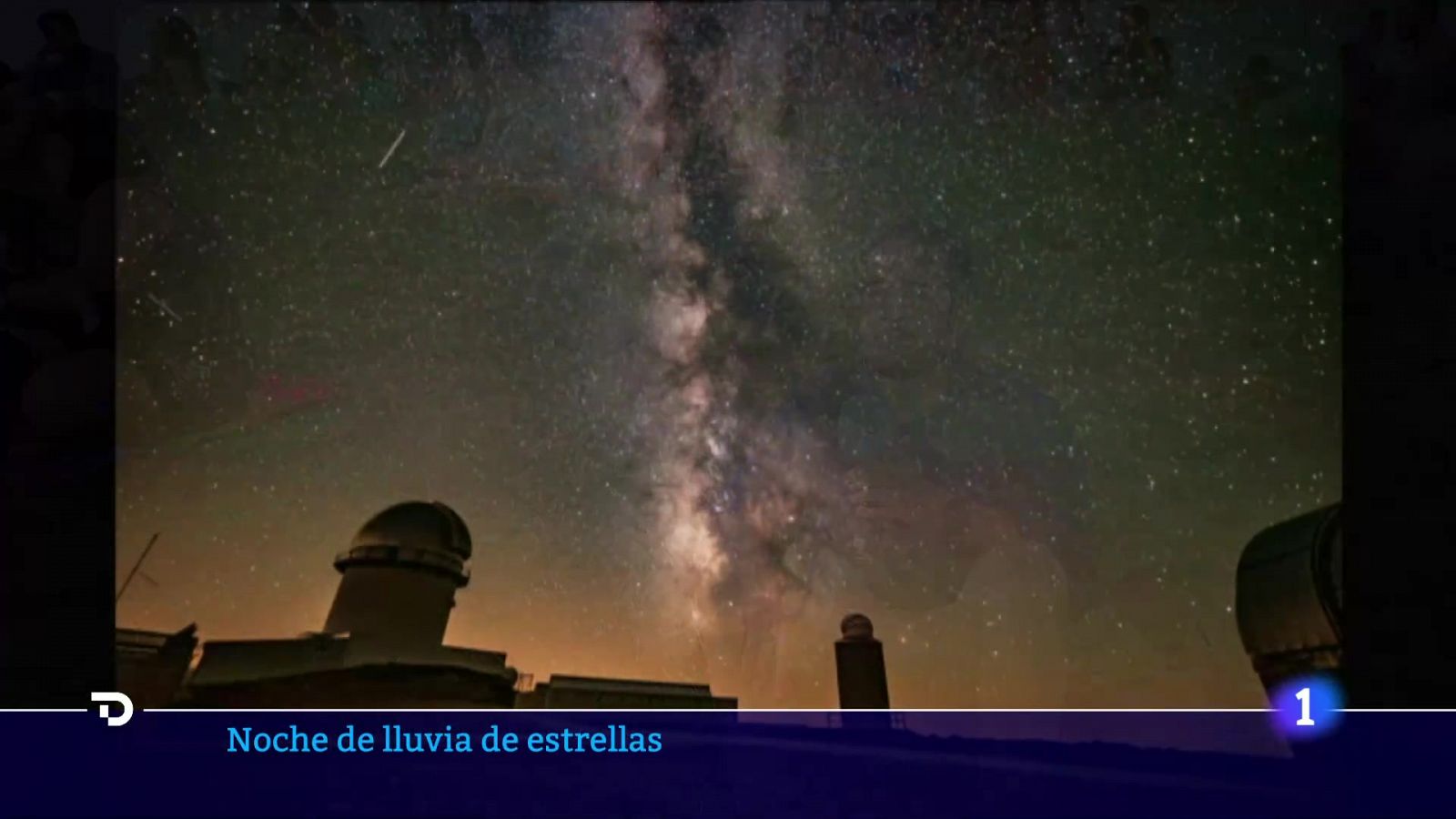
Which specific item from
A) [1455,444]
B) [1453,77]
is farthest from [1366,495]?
[1453,77]

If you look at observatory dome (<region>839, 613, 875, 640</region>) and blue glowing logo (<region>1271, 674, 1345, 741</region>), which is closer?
blue glowing logo (<region>1271, 674, 1345, 741</region>)

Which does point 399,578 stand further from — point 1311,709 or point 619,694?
point 1311,709

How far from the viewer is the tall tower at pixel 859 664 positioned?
11602 millimetres

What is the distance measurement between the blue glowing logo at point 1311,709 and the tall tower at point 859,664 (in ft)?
15.9

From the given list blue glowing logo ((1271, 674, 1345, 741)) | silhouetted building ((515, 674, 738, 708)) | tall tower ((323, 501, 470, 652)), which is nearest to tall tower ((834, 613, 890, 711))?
silhouetted building ((515, 674, 738, 708))

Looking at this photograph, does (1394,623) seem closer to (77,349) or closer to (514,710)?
(514,710)

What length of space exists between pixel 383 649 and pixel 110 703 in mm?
3804

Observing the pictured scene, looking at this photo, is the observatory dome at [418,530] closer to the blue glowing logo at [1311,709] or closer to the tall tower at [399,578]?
the tall tower at [399,578]

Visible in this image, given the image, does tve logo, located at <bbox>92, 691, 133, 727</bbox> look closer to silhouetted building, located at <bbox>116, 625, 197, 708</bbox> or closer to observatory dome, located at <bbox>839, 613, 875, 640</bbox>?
silhouetted building, located at <bbox>116, 625, 197, 708</bbox>

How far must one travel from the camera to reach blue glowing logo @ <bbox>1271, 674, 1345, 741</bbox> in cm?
699

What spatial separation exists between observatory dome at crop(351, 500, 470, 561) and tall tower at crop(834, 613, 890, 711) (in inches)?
166

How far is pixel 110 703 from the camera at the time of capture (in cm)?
705

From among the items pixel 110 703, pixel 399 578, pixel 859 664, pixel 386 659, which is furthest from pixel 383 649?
pixel 859 664

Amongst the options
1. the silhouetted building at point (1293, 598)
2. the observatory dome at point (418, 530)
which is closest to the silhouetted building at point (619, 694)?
the observatory dome at point (418, 530)
